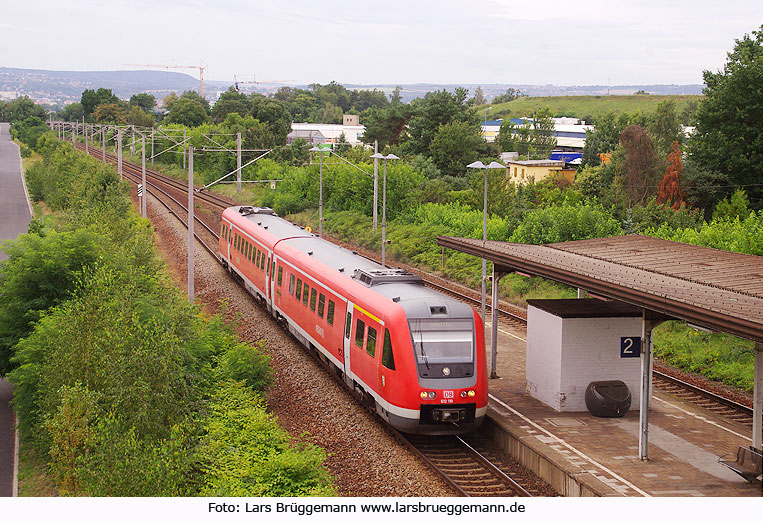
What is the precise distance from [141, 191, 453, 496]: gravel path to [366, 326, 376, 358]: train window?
1.69 m

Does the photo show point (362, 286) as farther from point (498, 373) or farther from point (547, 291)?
point (547, 291)

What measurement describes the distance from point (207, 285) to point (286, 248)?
9579mm

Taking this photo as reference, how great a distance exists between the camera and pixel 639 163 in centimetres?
6031

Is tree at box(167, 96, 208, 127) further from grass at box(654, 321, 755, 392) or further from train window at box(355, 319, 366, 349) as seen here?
train window at box(355, 319, 366, 349)

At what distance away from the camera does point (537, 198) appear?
6084cm

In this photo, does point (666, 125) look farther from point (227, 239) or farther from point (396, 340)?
point (396, 340)

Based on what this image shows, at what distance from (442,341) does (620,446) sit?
3.90 m

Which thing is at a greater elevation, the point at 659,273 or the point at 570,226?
the point at 659,273

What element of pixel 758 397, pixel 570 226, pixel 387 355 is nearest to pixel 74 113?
pixel 570 226

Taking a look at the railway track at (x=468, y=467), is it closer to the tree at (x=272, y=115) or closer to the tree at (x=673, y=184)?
the tree at (x=673, y=184)

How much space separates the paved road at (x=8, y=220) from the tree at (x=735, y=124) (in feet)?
135

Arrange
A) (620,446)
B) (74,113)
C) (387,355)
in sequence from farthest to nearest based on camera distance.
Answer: (74,113), (387,355), (620,446)

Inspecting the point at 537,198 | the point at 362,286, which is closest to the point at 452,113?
the point at 537,198

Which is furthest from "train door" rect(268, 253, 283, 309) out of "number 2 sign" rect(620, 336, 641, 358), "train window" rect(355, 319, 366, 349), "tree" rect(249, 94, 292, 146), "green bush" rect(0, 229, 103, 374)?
"tree" rect(249, 94, 292, 146)
